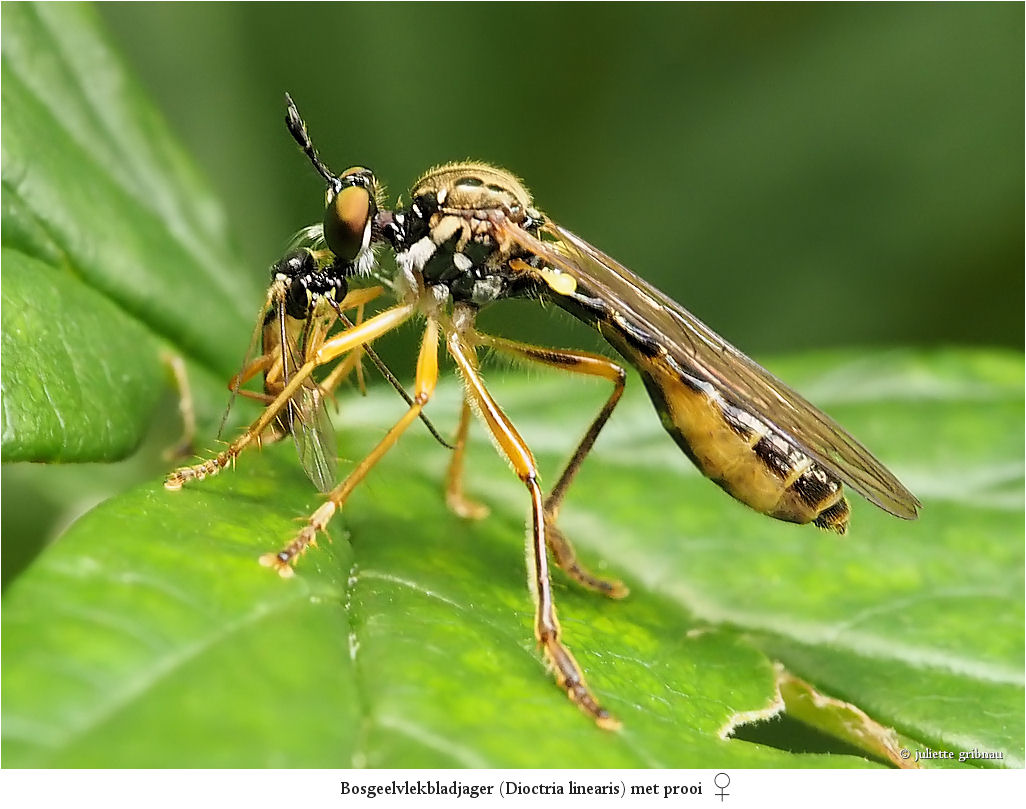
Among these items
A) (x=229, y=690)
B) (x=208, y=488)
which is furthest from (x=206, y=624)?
(x=208, y=488)

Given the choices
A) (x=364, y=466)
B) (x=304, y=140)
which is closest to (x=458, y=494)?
(x=364, y=466)

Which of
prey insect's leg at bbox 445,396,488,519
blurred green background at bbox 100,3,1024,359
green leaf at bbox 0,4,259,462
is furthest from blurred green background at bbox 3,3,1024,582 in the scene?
prey insect's leg at bbox 445,396,488,519

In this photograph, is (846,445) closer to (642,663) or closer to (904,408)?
(642,663)

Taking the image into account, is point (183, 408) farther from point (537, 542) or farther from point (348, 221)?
point (537, 542)

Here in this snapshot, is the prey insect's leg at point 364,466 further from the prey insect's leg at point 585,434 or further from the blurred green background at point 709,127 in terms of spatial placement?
the blurred green background at point 709,127

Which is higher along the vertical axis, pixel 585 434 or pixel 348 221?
pixel 348 221

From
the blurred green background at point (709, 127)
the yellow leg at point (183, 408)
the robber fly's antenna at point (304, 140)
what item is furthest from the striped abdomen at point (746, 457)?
the blurred green background at point (709, 127)
